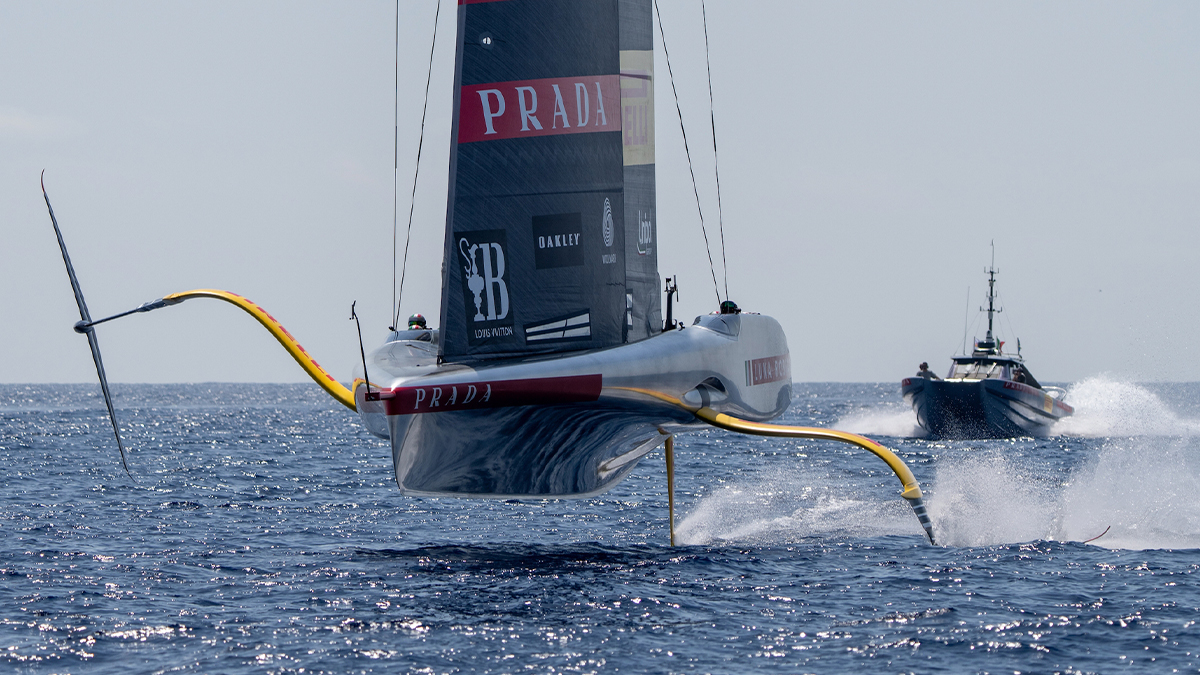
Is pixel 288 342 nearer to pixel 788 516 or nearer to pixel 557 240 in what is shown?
pixel 557 240

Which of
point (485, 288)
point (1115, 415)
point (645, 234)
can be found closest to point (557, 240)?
point (485, 288)

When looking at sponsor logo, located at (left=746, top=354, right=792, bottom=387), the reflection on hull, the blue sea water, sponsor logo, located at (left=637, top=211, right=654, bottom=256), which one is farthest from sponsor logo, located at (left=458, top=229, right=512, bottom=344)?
sponsor logo, located at (left=746, top=354, right=792, bottom=387)

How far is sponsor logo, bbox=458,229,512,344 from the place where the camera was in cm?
1394

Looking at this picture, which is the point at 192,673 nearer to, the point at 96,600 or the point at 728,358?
the point at 96,600

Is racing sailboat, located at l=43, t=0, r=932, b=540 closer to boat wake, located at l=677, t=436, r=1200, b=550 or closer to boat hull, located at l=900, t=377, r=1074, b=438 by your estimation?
boat wake, located at l=677, t=436, r=1200, b=550

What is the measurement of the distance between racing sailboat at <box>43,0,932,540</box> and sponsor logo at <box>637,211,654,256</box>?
1.21m

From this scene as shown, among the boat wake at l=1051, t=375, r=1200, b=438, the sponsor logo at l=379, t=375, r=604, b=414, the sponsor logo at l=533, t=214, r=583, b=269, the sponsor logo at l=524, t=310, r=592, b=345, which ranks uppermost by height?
the sponsor logo at l=533, t=214, r=583, b=269

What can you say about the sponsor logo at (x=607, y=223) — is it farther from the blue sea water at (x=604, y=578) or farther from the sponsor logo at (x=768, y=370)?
the blue sea water at (x=604, y=578)

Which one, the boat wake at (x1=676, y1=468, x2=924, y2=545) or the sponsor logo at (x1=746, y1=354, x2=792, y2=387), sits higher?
the sponsor logo at (x1=746, y1=354, x2=792, y2=387)

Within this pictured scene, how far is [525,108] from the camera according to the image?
13.9 meters

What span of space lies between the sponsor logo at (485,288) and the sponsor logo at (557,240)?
400 millimetres

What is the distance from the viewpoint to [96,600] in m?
12.5

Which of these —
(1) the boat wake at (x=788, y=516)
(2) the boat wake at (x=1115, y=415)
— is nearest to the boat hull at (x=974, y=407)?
(2) the boat wake at (x=1115, y=415)

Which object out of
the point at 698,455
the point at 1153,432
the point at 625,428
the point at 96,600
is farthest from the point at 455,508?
the point at 1153,432
